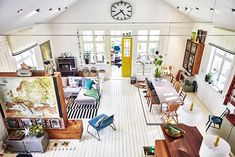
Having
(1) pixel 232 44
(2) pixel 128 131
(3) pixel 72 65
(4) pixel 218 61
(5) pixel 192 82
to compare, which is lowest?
(2) pixel 128 131

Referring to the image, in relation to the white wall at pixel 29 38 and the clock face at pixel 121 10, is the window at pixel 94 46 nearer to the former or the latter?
the clock face at pixel 121 10

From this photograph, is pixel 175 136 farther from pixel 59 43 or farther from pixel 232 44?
pixel 59 43

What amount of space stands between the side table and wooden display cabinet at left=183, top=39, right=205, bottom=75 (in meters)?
6.71

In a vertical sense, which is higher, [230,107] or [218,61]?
[218,61]

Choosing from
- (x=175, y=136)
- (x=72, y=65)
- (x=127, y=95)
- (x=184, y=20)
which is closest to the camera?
(x=175, y=136)

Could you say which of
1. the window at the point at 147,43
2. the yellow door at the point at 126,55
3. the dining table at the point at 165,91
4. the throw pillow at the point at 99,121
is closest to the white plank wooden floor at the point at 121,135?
the throw pillow at the point at 99,121

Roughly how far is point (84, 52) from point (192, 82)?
574 centimetres

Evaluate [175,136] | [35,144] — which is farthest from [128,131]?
[35,144]

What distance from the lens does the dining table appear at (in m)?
5.91

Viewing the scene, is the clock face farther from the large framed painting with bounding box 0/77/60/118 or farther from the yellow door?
the large framed painting with bounding box 0/77/60/118

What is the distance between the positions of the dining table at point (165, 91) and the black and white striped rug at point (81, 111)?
101 inches

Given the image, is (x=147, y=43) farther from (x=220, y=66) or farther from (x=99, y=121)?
(x=99, y=121)

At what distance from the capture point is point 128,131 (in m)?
5.73

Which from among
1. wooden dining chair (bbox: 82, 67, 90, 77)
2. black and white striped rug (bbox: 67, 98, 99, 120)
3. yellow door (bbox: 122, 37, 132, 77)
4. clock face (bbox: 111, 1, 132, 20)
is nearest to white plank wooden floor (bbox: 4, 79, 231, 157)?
black and white striped rug (bbox: 67, 98, 99, 120)
